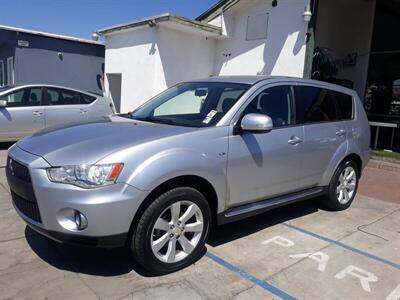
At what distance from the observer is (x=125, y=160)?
2.96 m

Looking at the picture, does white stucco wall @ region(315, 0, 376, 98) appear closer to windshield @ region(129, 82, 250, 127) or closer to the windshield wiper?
windshield @ region(129, 82, 250, 127)

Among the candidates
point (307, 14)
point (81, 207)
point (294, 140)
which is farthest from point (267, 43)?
point (81, 207)

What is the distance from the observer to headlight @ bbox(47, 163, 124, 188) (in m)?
2.88

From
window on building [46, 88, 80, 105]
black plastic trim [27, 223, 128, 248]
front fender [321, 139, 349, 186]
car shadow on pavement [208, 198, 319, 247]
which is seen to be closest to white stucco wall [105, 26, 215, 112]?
window on building [46, 88, 80, 105]

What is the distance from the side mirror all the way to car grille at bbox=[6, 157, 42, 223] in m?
1.93

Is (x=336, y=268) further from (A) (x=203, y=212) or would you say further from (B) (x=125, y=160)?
(B) (x=125, y=160)

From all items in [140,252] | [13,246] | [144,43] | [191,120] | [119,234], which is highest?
[144,43]

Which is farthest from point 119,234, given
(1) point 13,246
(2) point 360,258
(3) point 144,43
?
(3) point 144,43

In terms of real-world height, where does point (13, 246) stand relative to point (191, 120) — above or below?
below

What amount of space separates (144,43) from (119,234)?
936 cm

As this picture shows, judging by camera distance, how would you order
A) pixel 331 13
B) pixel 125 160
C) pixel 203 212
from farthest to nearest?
pixel 331 13 → pixel 203 212 → pixel 125 160

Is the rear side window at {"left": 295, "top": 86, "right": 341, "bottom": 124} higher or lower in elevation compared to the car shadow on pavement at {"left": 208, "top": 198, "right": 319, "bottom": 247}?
higher

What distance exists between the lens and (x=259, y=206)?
13.3 ft

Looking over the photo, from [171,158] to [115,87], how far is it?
11.7 m
